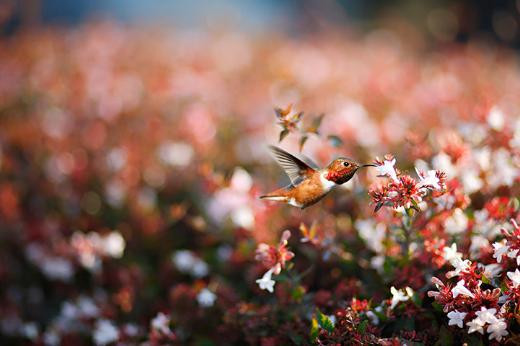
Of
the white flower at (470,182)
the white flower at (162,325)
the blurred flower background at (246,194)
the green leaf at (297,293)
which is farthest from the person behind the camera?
the white flower at (470,182)

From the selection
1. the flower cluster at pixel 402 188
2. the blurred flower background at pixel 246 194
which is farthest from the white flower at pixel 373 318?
the flower cluster at pixel 402 188

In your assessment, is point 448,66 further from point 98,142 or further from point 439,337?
point 439,337

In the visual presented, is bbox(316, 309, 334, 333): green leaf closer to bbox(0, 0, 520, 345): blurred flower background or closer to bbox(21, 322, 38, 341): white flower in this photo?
bbox(0, 0, 520, 345): blurred flower background

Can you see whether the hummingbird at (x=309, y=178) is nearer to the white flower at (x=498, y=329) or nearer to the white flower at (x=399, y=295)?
the white flower at (x=399, y=295)

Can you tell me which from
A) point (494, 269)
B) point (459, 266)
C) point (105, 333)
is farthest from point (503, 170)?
point (105, 333)

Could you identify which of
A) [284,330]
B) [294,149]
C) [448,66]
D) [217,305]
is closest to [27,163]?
[294,149]
